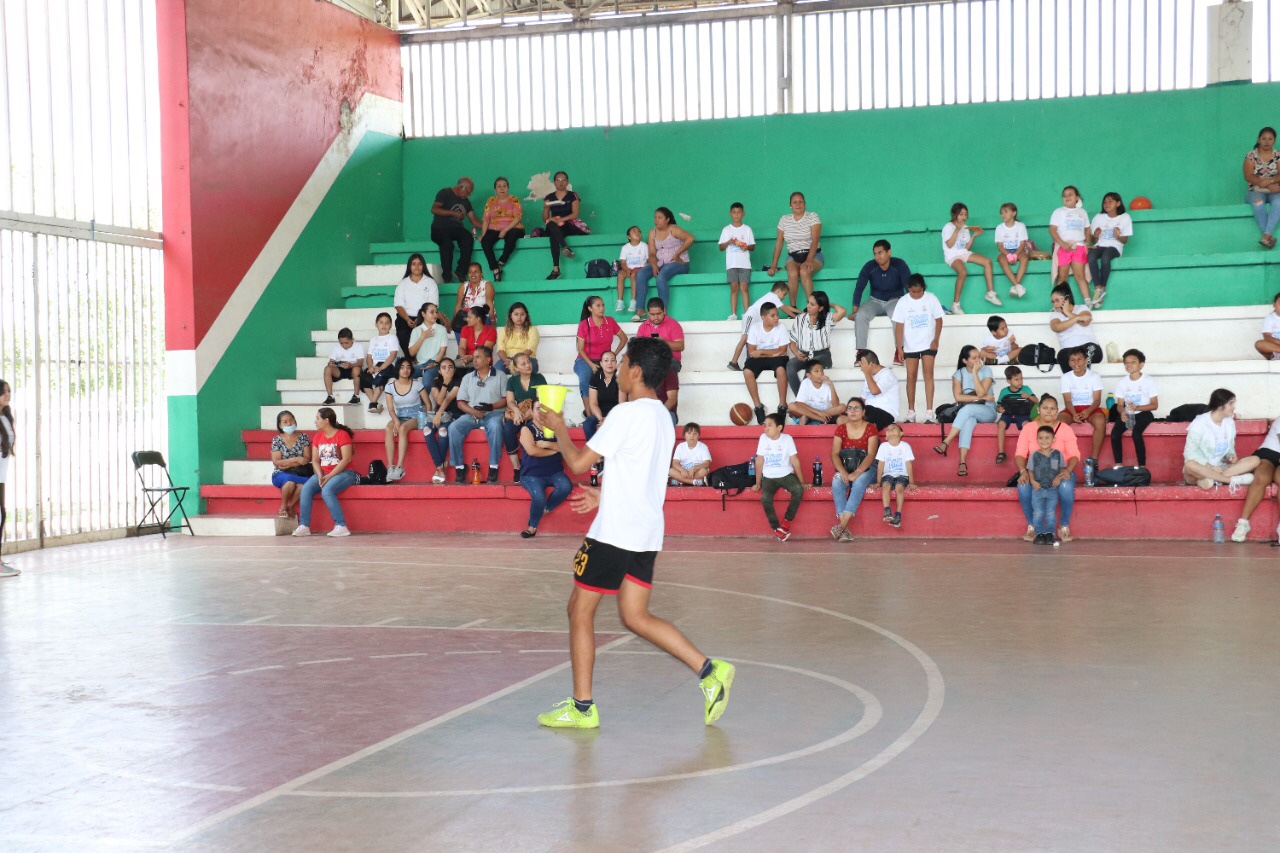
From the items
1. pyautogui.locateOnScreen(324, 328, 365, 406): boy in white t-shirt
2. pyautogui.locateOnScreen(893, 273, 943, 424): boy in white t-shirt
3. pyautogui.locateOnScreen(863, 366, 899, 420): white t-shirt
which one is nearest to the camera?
pyautogui.locateOnScreen(863, 366, 899, 420): white t-shirt

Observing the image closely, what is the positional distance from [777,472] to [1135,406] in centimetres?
392

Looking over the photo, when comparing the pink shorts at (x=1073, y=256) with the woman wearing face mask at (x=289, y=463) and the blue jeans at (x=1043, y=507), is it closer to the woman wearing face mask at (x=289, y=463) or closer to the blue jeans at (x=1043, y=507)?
the blue jeans at (x=1043, y=507)

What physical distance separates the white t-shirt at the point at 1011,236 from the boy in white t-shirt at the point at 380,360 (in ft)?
26.7

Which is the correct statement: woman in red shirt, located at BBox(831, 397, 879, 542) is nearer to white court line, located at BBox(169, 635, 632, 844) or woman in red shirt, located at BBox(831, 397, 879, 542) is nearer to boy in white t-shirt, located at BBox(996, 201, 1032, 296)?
boy in white t-shirt, located at BBox(996, 201, 1032, 296)

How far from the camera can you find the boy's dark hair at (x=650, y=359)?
5.82 metres

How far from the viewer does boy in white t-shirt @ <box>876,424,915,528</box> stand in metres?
13.4

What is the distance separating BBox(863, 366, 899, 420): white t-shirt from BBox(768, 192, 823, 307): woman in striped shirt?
3093mm

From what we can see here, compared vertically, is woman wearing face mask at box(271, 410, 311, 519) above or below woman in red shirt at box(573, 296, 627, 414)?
below

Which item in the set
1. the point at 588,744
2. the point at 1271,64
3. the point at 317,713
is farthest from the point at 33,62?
the point at 1271,64

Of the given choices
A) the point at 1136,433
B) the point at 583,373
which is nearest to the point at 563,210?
the point at 583,373

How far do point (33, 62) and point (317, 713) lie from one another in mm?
10832

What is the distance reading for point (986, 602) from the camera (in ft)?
30.5

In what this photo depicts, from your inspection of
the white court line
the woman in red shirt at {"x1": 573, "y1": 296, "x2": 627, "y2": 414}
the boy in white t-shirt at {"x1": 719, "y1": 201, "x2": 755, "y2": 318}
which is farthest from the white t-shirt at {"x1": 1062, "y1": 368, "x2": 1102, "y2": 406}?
the white court line

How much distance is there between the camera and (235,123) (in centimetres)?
1680
